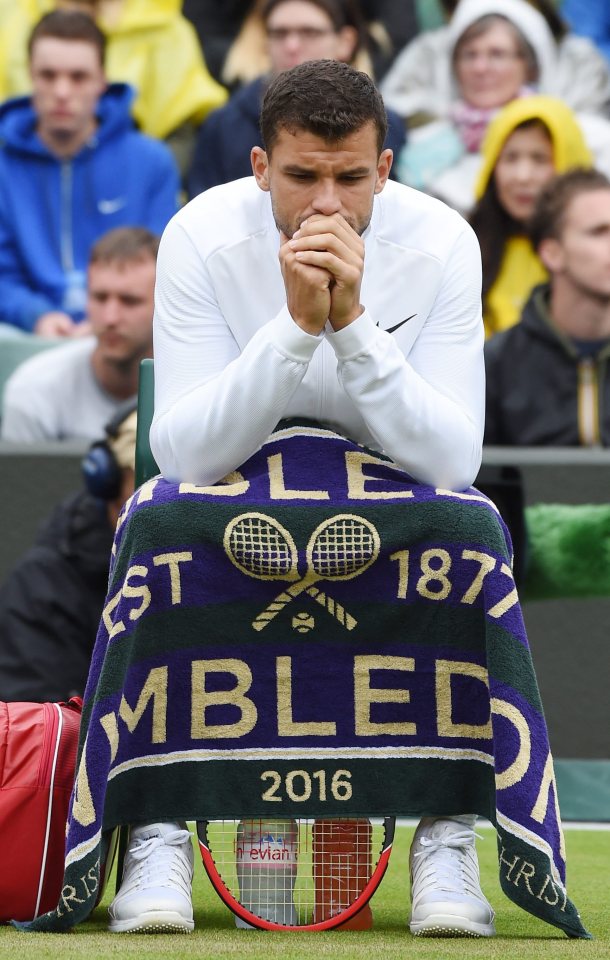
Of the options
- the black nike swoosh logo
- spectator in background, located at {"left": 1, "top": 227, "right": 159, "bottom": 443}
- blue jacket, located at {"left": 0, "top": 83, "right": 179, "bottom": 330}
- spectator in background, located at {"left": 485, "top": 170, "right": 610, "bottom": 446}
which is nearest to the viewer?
the black nike swoosh logo

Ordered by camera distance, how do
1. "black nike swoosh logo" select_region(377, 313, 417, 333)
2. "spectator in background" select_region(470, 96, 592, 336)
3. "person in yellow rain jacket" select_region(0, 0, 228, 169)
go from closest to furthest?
"black nike swoosh logo" select_region(377, 313, 417, 333) → "spectator in background" select_region(470, 96, 592, 336) → "person in yellow rain jacket" select_region(0, 0, 228, 169)

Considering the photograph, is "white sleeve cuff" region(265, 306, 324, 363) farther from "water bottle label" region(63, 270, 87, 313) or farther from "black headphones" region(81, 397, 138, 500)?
"water bottle label" region(63, 270, 87, 313)

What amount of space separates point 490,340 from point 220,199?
260 cm

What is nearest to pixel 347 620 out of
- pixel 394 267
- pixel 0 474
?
pixel 394 267

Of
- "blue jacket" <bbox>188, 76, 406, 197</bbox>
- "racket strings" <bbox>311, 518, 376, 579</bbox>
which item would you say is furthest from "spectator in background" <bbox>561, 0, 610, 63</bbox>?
"racket strings" <bbox>311, 518, 376, 579</bbox>

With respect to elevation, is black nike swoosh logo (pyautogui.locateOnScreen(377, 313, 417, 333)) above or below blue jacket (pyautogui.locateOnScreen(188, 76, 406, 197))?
below

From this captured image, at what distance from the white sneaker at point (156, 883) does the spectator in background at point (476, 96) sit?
184 inches

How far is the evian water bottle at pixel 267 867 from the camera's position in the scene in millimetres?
2771

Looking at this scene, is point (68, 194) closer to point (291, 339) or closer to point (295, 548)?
point (291, 339)

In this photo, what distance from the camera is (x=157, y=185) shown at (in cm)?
701

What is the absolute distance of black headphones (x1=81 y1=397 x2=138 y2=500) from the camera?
14.7 feet

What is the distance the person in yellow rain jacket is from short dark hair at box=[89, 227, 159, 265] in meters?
1.70

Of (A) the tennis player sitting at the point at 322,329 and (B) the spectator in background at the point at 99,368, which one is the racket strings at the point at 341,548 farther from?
(B) the spectator in background at the point at 99,368

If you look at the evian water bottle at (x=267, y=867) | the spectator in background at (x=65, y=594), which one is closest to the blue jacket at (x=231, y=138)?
the spectator in background at (x=65, y=594)
